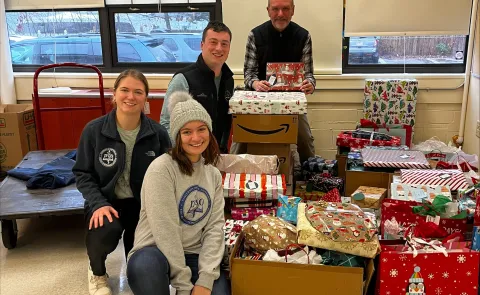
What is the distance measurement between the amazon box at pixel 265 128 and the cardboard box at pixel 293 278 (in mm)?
967

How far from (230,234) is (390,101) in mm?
2158

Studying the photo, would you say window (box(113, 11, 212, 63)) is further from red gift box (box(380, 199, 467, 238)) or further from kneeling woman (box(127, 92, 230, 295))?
red gift box (box(380, 199, 467, 238))

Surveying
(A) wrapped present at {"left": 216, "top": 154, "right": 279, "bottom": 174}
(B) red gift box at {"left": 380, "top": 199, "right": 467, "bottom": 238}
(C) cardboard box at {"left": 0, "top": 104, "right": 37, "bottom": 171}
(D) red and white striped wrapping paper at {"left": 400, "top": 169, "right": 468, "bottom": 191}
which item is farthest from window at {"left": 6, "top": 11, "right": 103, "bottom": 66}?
(B) red gift box at {"left": 380, "top": 199, "right": 467, "bottom": 238}

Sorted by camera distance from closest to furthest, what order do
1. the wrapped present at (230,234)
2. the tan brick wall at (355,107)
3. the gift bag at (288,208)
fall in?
the wrapped present at (230,234)
the gift bag at (288,208)
the tan brick wall at (355,107)

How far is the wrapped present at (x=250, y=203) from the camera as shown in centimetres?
225

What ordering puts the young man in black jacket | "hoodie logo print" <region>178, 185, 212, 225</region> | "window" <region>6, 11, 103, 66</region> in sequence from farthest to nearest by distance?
"window" <region>6, 11, 103, 66</region> → the young man in black jacket → "hoodie logo print" <region>178, 185, 212, 225</region>

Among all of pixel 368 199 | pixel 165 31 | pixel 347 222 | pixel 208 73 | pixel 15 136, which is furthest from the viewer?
pixel 165 31

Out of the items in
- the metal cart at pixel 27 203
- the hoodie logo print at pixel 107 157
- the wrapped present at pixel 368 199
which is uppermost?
the hoodie logo print at pixel 107 157

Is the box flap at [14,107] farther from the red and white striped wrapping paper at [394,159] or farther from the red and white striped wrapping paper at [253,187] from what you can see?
the red and white striped wrapping paper at [394,159]

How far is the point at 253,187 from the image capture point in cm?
225

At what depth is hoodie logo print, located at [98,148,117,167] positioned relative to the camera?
1982 millimetres

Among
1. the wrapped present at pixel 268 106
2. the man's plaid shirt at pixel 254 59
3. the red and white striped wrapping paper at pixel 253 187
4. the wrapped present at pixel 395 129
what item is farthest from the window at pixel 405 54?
the red and white striped wrapping paper at pixel 253 187

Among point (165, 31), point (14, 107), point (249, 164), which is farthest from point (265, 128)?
point (14, 107)

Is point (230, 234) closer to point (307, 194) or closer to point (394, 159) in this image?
point (307, 194)
